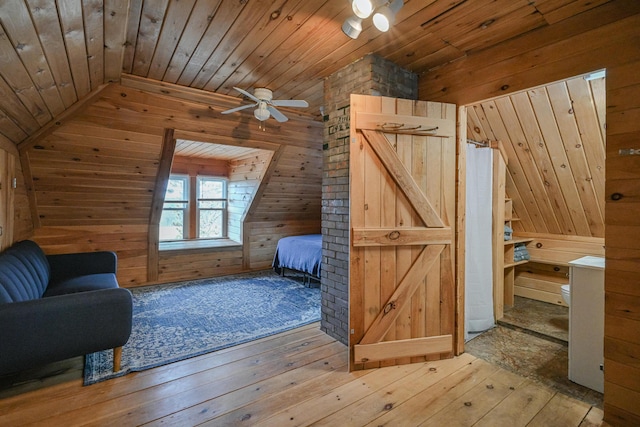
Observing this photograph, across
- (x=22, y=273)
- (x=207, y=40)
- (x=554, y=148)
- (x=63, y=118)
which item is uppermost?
(x=207, y=40)

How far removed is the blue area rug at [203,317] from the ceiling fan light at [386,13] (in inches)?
104

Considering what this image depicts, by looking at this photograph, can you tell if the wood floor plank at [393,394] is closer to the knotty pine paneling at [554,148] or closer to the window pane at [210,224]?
the knotty pine paneling at [554,148]

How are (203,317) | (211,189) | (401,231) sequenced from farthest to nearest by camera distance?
1. (211,189)
2. (203,317)
3. (401,231)

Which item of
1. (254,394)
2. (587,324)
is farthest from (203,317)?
(587,324)

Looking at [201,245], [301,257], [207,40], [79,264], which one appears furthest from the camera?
[201,245]

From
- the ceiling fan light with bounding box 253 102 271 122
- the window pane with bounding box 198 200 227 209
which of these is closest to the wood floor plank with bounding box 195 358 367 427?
the ceiling fan light with bounding box 253 102 271 122

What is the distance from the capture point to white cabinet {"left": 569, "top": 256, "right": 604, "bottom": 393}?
6.61 ft

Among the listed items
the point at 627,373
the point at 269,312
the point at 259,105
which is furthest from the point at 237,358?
the point at 627,373

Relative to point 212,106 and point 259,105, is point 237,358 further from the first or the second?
point 212,106

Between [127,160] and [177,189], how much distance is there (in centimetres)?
193

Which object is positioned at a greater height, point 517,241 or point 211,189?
point 211,189

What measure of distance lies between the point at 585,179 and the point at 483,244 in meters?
1.20

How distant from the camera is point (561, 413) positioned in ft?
5.88

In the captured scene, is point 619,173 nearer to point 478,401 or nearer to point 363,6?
point 478,401
